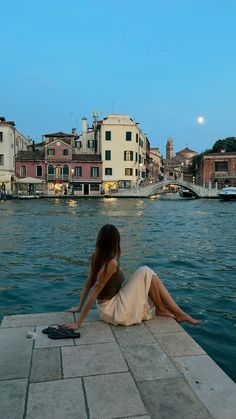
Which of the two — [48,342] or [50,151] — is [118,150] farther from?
[48,342]

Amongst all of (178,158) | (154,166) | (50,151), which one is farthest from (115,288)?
(178,158)

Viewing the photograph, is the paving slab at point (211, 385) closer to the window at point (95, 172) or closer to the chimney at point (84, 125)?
the window at point (95, 172)

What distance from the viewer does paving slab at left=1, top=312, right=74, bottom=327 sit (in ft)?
16.1

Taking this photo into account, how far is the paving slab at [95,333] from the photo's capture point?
4.35m

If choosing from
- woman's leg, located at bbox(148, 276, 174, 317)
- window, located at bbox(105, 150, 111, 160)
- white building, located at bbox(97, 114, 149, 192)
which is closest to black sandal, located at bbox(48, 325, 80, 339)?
woman's leg, located at bbox(148, 276, 174, 317)

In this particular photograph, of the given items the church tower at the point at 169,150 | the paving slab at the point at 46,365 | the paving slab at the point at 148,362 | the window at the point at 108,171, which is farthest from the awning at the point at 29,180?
the church tower at the point at 169,150

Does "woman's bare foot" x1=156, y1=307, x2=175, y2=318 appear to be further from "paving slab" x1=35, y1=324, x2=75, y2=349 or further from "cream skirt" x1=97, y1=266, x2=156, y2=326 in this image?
"paving slab" x1=35, y1=324, x2=75, y2=349

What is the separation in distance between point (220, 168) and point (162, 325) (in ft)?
245

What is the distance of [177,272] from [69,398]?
6918 millimetres

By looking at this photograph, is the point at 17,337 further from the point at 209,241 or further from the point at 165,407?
the point at 209,241

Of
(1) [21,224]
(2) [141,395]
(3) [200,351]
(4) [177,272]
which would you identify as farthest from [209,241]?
(2) [141,395]

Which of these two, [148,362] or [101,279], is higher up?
[101,279]

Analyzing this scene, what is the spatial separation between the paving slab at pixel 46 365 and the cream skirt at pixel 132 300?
2.81ft

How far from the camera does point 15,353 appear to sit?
4.01 meters
